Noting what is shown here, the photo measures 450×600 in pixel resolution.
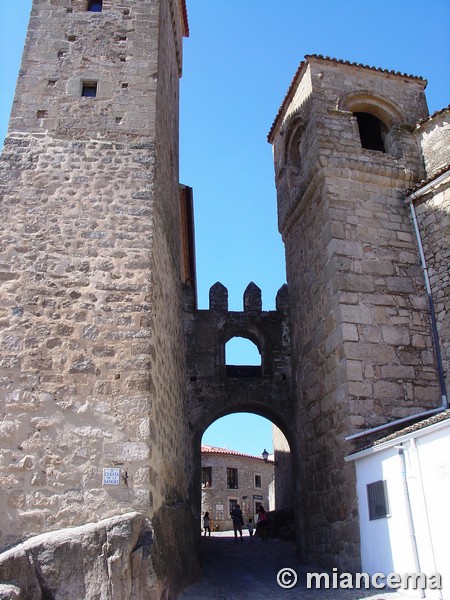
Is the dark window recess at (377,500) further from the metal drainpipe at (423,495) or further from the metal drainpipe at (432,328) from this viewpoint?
the metal drainpipe at (432,328)

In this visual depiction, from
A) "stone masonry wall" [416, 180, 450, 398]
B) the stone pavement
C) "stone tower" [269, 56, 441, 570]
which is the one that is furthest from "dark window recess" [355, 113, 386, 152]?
the stone pavement

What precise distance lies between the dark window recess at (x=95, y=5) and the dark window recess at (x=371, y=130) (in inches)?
195

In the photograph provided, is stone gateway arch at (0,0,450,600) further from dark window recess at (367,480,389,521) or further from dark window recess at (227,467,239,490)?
dark window recess at (227,467,239,490)

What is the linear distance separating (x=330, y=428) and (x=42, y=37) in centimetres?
705

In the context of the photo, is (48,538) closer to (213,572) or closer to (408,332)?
(213,572)

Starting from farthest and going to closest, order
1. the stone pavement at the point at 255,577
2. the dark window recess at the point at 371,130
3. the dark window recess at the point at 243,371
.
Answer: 1. the dark window recess at the point at 243,371
2. the dark window recess at the point at 371,130
3. the stone pavement at the point at 255,577

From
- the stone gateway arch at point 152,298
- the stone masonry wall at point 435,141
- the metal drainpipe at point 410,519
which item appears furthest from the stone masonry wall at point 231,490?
the metal drainpipe at point 410,519

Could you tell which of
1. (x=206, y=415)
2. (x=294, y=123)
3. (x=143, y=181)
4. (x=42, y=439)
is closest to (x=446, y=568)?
(x=42, y=439)

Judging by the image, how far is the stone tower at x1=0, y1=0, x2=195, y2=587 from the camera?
18.7 ft

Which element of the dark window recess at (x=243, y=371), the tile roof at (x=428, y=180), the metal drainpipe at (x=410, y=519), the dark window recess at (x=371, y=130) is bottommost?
the metal drainpipe at (x=410, y=519)

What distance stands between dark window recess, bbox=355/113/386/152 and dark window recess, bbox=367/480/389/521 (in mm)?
6541

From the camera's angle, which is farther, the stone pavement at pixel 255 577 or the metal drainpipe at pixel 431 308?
the metal drainpipe at pixel 431 308

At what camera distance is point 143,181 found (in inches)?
290

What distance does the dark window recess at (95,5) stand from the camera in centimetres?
880
